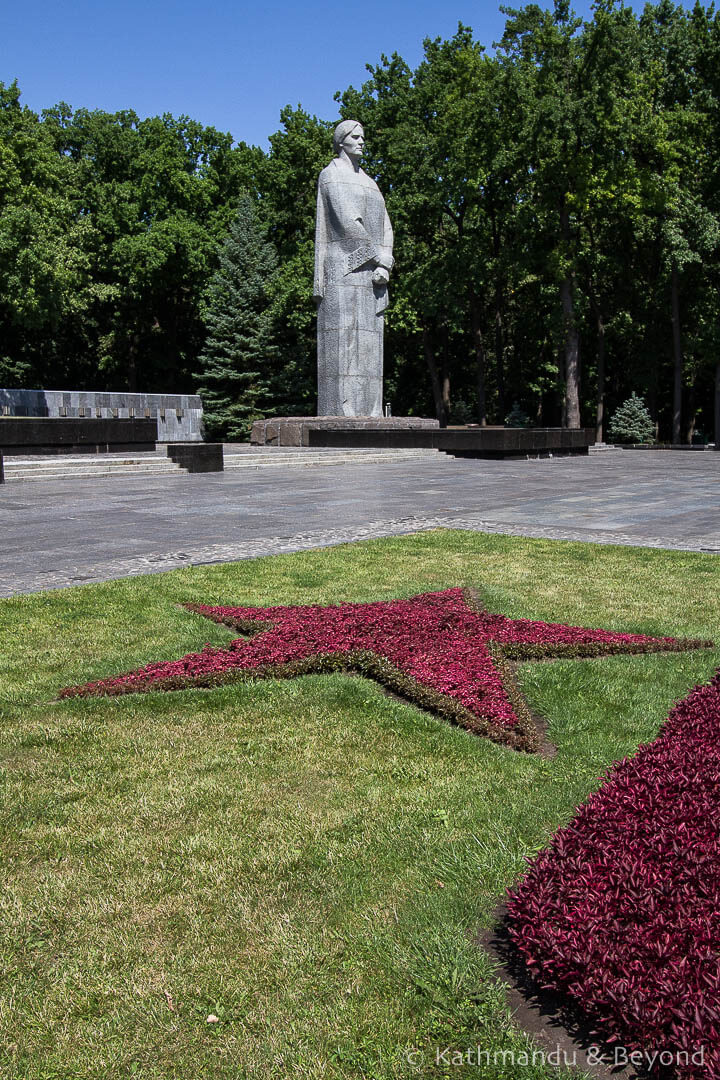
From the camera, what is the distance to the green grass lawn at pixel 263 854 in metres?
2.14

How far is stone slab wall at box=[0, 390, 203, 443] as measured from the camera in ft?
98.0

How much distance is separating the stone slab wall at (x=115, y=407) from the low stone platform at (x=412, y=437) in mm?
6177

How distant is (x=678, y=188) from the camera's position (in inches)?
1375

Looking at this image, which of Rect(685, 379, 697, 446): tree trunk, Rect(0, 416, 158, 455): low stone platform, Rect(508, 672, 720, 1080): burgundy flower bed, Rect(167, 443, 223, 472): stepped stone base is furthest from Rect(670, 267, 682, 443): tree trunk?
Rect(508, 672, 720, 1080): burgundy flower bed

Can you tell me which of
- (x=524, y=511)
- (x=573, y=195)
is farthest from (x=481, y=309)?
(x=524, y=511)

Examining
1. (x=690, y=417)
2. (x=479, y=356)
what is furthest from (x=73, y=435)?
(x=690, y=417)

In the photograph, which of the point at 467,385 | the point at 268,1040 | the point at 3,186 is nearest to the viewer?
the point at 268,1040

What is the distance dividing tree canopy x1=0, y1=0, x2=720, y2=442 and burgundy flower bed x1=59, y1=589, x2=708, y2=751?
26.0m

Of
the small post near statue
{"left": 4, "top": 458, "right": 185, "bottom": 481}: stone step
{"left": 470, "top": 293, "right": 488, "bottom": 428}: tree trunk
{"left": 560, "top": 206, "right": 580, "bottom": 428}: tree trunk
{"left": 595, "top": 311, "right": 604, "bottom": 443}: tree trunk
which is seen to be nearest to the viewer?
{"left": 4, "top": 458, "right": 185, "bottom": 481}: stone step

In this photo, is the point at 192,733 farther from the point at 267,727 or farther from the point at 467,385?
the point at 467,385

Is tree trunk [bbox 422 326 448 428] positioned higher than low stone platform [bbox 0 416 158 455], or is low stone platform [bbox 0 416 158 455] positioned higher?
tree trunk [bbox 422 326 448 428]

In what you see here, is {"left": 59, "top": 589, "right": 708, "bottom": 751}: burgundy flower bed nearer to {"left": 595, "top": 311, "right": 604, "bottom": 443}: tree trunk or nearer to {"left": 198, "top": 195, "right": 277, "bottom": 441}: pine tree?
{"left": 198, "top": 195, "right": 277, "bottom": 441}: pine tree

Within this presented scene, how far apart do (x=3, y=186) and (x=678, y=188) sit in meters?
24.8

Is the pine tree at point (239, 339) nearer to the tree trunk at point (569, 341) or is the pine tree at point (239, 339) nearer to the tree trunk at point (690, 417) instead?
the tree trunk at point (569, 341)
